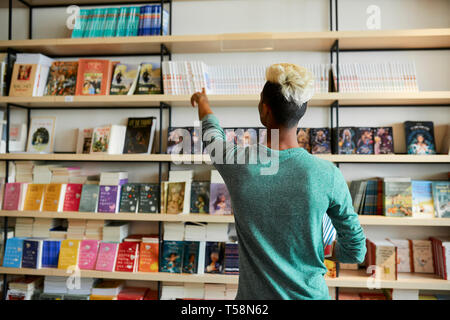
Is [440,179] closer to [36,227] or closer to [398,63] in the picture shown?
[398,63]

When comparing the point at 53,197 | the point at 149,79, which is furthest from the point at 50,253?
the point at 149,79

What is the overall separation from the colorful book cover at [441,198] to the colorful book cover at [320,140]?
798 mm

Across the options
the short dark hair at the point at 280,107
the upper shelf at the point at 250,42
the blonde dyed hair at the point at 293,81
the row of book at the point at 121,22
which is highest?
the row of book at the point at 121,22

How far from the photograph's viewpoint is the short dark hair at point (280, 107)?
1.02 metres

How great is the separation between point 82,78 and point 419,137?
2647mm

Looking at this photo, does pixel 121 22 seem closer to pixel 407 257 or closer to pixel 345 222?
pixel 345 222

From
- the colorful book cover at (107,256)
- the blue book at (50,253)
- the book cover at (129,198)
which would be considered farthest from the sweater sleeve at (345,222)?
the blue book at (50,253)

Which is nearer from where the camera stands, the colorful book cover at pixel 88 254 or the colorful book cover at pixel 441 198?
the colorful book cover at pixel 441 198

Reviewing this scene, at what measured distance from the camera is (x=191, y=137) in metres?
2.59

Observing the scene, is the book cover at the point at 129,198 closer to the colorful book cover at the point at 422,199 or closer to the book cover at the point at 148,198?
the book cover at the point at 148,198

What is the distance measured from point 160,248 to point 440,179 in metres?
2.23

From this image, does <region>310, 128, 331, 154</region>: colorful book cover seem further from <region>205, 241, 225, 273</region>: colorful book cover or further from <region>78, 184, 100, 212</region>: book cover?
<region>78, 184, 100, 212</region>: book cover

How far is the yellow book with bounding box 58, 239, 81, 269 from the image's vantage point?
253cm
